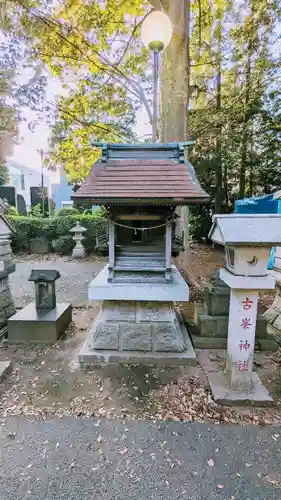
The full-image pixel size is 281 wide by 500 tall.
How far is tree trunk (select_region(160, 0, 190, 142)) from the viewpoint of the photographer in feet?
17.9

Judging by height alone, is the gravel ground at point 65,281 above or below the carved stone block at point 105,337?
below

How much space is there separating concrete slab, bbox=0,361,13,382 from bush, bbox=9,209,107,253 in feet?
26.3

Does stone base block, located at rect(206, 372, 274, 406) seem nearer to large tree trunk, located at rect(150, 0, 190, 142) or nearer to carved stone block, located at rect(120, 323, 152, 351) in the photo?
carved stone block, located at rect(120, 323, 152, 351)

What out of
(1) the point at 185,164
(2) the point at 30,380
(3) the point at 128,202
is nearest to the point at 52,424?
(2) the point at 30,380

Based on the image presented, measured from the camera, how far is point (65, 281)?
7688 mm

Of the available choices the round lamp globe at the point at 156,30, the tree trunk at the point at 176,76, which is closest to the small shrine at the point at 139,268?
the round lamp globe at the point at 156,30

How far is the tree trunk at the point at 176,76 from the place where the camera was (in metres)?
5.46

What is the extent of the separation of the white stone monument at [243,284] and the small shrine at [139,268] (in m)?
0.75

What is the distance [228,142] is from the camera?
9930 millimetres

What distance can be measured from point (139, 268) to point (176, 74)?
4.65 meters

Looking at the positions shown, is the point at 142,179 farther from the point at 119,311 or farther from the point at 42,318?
the point at 42,318

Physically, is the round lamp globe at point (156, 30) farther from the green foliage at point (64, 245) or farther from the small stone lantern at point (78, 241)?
the green foliage at point (64, 245)

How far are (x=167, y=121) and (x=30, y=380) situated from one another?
5578 mm

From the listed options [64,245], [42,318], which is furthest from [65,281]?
[64,245]
